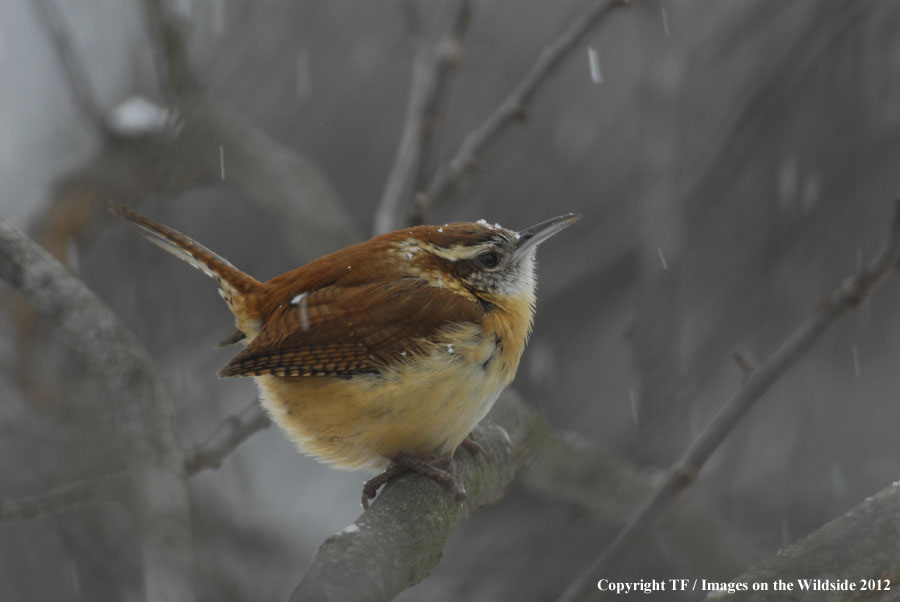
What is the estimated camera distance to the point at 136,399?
1.64 metres

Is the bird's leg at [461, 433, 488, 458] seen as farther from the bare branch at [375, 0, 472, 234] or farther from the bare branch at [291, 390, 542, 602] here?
the bare branch at [375, 0, 472, 234]

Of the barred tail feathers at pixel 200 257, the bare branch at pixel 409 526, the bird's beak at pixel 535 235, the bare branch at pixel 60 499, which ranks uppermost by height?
the barred tail feathers at pixel 200 257

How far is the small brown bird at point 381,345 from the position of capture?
10.1ft

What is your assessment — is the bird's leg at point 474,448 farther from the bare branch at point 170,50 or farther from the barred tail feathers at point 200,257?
the bare branch at point 170,50

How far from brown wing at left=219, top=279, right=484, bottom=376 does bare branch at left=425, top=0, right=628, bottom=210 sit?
22.0 inches

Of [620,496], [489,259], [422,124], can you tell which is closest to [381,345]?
[489,259]

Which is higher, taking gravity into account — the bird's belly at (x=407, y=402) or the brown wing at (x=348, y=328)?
the brown wing at (x=348, y=328)

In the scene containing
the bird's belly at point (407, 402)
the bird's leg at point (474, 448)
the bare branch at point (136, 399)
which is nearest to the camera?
the bare branch at point (136, 399)

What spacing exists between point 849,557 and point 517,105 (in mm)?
2084

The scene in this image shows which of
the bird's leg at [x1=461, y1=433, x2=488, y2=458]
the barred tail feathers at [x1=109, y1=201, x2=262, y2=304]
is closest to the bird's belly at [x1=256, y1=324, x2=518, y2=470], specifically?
the bird's leg at [x1=461, y1=433, x2=488, y2=458]

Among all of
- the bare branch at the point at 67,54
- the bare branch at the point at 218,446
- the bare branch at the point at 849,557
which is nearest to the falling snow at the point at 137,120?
the bare branch at the point at 67,54

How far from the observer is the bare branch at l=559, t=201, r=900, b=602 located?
2.05 m

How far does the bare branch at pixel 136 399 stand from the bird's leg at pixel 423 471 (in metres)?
1.30

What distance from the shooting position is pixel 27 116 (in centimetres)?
728
